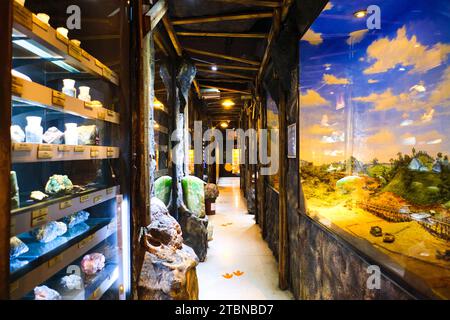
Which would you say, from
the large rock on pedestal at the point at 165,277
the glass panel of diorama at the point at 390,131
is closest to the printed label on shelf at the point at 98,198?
the large rock on pedestal at the point at 165,277

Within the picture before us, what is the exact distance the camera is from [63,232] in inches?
70.1

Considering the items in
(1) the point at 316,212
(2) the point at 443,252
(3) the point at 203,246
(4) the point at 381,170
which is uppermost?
(4) the point at 381,170

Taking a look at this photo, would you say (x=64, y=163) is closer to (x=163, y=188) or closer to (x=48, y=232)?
(x=48, y=232)

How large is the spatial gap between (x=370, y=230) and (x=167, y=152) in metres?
3.68

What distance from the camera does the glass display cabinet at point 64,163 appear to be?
130cm

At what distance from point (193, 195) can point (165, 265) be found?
2.59 m

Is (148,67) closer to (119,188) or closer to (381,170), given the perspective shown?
(119,188)

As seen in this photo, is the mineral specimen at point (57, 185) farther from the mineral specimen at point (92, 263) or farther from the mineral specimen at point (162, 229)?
the mineral specimen at point (162, 229)

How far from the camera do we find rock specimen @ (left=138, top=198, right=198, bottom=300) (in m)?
2.27

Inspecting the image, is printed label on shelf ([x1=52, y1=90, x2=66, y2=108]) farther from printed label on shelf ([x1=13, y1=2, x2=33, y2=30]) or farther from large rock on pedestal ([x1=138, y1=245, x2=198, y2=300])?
large rock on pedestal ([x1=138, y1=245, x2=198, y2=300])

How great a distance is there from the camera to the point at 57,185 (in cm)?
175
